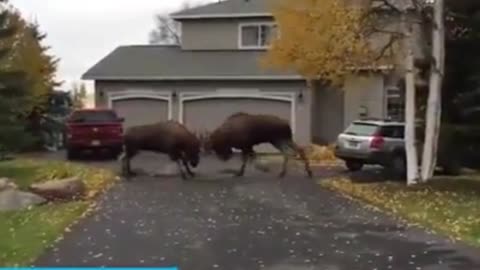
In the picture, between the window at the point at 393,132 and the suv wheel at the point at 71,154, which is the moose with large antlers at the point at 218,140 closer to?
the window at the point at 393,132

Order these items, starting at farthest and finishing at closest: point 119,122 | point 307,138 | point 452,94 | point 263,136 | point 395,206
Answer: point 307,138 < point 119,122 < point 263,136 < point 452,94 < point 395,206

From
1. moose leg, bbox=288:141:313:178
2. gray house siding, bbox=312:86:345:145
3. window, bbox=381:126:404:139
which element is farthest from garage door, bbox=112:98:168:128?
window, bbox=381:126:404:139

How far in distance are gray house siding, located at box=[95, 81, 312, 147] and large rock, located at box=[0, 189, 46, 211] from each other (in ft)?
62.2

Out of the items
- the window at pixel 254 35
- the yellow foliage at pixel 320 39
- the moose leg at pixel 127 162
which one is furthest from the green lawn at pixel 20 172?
the window at pixel 254 35

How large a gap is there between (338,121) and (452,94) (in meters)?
14.2

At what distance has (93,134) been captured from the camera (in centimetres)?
3131

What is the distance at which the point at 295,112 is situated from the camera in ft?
115

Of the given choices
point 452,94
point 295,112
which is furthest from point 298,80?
point 452,94

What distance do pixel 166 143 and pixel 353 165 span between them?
616 centimetres

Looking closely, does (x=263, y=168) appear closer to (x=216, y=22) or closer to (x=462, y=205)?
(x=462, y=205)

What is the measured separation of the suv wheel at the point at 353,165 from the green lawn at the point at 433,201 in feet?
11.6

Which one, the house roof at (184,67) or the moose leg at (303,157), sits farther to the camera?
the house roof at (184,67)

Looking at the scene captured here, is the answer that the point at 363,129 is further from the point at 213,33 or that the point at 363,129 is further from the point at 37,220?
the point at 213,33

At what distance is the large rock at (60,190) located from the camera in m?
17.1
